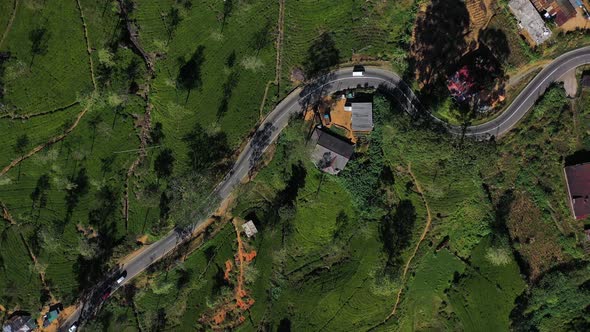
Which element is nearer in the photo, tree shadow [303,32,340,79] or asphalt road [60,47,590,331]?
asphalt road [60,47,590,331]

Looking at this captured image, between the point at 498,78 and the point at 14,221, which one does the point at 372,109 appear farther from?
the point at 14,221

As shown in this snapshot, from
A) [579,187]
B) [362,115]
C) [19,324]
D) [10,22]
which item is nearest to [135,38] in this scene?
[10,22]

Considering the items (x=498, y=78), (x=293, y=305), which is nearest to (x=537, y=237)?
(x=498, y=78)

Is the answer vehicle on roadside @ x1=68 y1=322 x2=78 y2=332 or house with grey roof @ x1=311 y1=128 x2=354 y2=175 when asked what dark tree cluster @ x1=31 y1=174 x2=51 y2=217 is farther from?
house with grey roof @ x1=311 y1=128 x2=354 y2=175

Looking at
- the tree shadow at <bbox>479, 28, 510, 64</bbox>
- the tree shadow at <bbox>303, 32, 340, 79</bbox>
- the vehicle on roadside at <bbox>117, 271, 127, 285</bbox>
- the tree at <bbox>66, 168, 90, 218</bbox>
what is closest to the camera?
the tree shadow at <bbox>479, 28, 510, 64</bbox>

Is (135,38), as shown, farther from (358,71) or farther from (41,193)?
(358,71)

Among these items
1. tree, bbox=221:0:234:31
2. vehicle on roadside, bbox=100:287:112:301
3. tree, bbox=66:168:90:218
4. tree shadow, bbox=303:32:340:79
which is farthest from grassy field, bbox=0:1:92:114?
tree shadow, bbox=303:32:340:79
